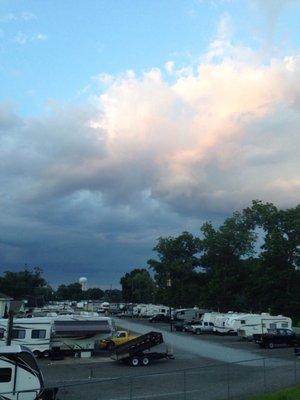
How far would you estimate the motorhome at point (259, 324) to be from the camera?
172 ft

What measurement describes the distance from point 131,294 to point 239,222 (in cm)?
8233

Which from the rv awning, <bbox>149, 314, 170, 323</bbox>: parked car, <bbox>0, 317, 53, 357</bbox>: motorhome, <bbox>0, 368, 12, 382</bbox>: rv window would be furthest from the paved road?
<bbox>149, 314, 170, 323</bbox>: parked car

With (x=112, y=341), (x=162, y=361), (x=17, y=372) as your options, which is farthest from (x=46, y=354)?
(x=17, y=372)

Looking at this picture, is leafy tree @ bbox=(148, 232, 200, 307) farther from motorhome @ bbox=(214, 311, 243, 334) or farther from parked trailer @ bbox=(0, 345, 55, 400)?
parked trailer @ bbox=(0, 345, 55, 400)

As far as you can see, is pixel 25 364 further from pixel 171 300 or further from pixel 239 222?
pixel 171 300

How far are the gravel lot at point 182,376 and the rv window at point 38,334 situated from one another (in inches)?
93.6

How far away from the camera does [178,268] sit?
320ft

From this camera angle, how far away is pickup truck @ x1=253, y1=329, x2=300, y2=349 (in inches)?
1783

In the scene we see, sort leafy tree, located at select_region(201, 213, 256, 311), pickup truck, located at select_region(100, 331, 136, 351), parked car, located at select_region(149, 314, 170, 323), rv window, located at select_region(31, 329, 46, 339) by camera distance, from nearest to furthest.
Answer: rv window, located at select_region(31, 329, 46, 339)
pickup truck, located at select_region(100, 331, 136, 351)
leafy tree, located at select_region(201, 213, 256, 311)
parked car, located at select_region(149, 314, 170, 323)

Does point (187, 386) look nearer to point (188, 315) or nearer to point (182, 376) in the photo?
point (182, 376)

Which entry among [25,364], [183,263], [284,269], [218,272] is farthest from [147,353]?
[183,263]

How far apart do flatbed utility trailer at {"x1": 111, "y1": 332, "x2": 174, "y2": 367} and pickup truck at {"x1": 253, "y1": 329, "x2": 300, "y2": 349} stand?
1206 cm

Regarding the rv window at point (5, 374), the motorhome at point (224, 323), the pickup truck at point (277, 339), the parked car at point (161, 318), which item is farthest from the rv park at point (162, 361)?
the parked car at point (161, 318)

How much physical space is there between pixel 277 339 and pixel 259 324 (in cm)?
771
